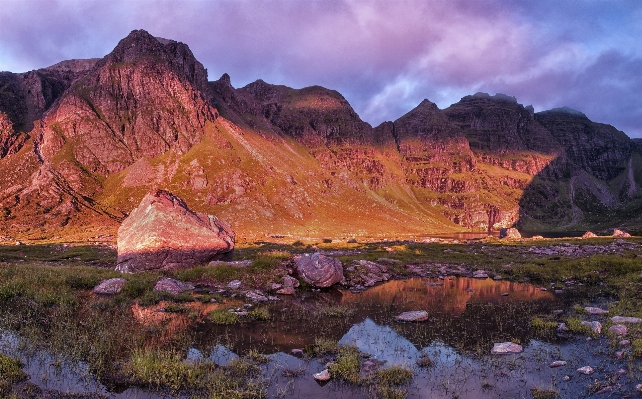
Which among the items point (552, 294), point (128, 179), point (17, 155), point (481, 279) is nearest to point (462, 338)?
point (552, 294)

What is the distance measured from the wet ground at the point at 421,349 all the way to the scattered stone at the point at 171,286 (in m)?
7.21

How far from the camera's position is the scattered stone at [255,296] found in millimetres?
25078

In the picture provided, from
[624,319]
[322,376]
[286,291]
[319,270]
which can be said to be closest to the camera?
[322,376]

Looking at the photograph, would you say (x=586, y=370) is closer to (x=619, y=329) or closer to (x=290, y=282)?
(x=619, y=329)

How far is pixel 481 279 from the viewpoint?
38.2 m

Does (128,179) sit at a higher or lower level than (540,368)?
higher

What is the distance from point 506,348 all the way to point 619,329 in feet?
21.0

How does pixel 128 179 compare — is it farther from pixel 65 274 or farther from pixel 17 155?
pixel 65 274

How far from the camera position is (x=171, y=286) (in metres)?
26.0

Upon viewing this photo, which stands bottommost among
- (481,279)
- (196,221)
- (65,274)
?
(481,279)

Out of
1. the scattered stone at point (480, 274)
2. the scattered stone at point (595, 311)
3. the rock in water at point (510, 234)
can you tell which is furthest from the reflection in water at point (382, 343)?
the rock in water at point (510, 234)

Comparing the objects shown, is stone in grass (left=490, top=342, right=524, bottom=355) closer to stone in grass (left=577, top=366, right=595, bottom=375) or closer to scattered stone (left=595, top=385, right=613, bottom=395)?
stone in grass (left=577, top=366, right=595, bottom=375)

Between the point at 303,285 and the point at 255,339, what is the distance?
46.3 ft

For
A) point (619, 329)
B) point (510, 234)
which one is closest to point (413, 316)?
point (619, 329)
